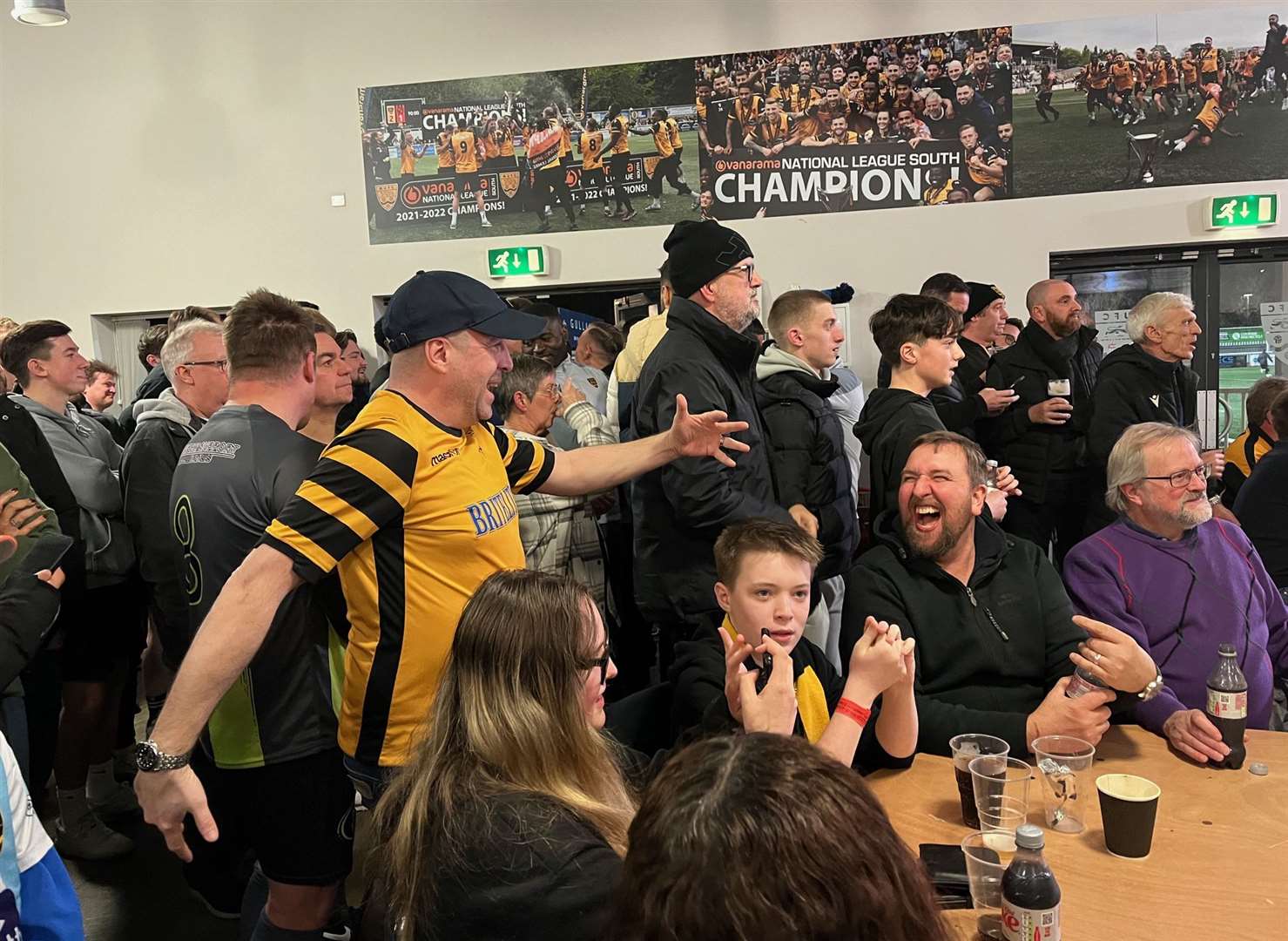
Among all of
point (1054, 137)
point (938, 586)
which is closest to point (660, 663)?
point (938, 586)

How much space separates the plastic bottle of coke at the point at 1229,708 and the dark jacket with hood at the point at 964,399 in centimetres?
214

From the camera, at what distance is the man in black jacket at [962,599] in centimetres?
231

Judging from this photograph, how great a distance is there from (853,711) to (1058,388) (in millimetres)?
3408

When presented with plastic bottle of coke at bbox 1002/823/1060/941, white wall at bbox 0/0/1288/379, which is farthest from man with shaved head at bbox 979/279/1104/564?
plastic bottle of coke at bbox 1002/823/1060/941

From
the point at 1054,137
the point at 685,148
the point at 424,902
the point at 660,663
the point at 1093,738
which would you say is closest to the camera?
the point at 424,902

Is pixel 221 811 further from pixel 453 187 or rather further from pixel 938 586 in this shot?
pixel 453 187

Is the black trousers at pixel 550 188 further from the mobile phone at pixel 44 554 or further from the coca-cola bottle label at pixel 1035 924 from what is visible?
the coca-cola bottle label at pixel 1035 924

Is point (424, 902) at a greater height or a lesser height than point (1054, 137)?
lesser

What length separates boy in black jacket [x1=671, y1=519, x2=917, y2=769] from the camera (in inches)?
70.1

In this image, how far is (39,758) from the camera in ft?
10.7

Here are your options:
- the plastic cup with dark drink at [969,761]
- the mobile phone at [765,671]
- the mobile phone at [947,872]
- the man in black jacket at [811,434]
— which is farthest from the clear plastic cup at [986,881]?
the man in black jacket at [811,434]

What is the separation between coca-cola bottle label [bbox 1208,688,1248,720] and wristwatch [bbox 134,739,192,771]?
A: 2.05m

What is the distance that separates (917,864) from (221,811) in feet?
6.71

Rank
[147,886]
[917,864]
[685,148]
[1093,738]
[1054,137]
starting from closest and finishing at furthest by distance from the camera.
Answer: [917,864] < [1093,738] < [147,886] < [1054,137] < [685,148]
